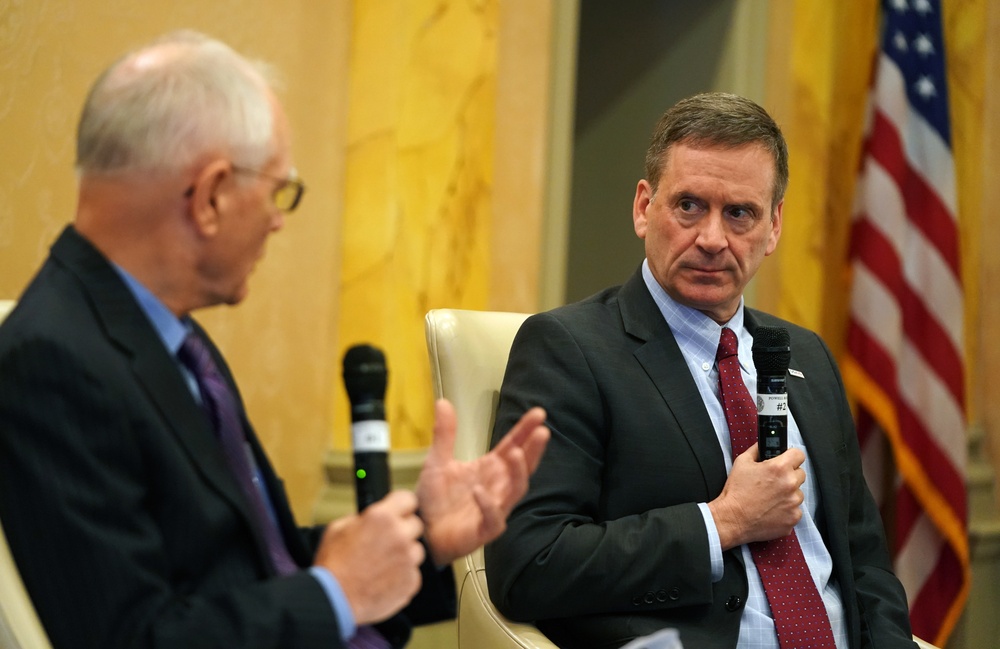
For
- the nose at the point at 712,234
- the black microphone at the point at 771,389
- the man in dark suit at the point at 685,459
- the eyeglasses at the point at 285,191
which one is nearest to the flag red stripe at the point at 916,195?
the man in dark suit at the point at 685,459

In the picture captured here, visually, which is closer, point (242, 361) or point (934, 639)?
point (242, 361)

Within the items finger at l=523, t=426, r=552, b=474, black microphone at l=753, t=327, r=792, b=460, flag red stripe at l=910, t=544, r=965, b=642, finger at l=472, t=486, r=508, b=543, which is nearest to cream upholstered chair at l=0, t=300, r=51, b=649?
finger at l=472, t=486, r=508, b=543

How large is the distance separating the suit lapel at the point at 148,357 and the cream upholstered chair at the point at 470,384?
942 mm

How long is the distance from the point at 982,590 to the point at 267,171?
451 centimetres

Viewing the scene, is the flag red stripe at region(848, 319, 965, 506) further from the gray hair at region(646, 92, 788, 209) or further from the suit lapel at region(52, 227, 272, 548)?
the suit lapel at region(52, 227, 272, 548)

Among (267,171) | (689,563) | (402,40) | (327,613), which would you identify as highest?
(402,40)

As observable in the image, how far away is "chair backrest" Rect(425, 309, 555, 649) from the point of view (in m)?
2.30

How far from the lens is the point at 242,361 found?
3.31 metres

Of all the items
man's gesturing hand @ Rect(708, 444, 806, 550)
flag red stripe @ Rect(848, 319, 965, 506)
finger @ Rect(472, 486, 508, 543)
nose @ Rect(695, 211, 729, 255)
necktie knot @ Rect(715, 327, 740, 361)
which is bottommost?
flag red stripe @ Rect(848, 319, 965, 506)

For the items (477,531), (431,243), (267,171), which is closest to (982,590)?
(431,243)

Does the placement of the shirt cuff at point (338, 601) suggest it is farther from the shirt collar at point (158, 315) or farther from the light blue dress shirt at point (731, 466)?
the light blue dress shirt at point (731, 466)

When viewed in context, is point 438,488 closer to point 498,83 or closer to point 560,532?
point 560,532

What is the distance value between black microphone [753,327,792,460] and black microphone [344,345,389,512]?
35.3 inches

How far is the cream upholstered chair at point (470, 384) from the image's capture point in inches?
90.6
